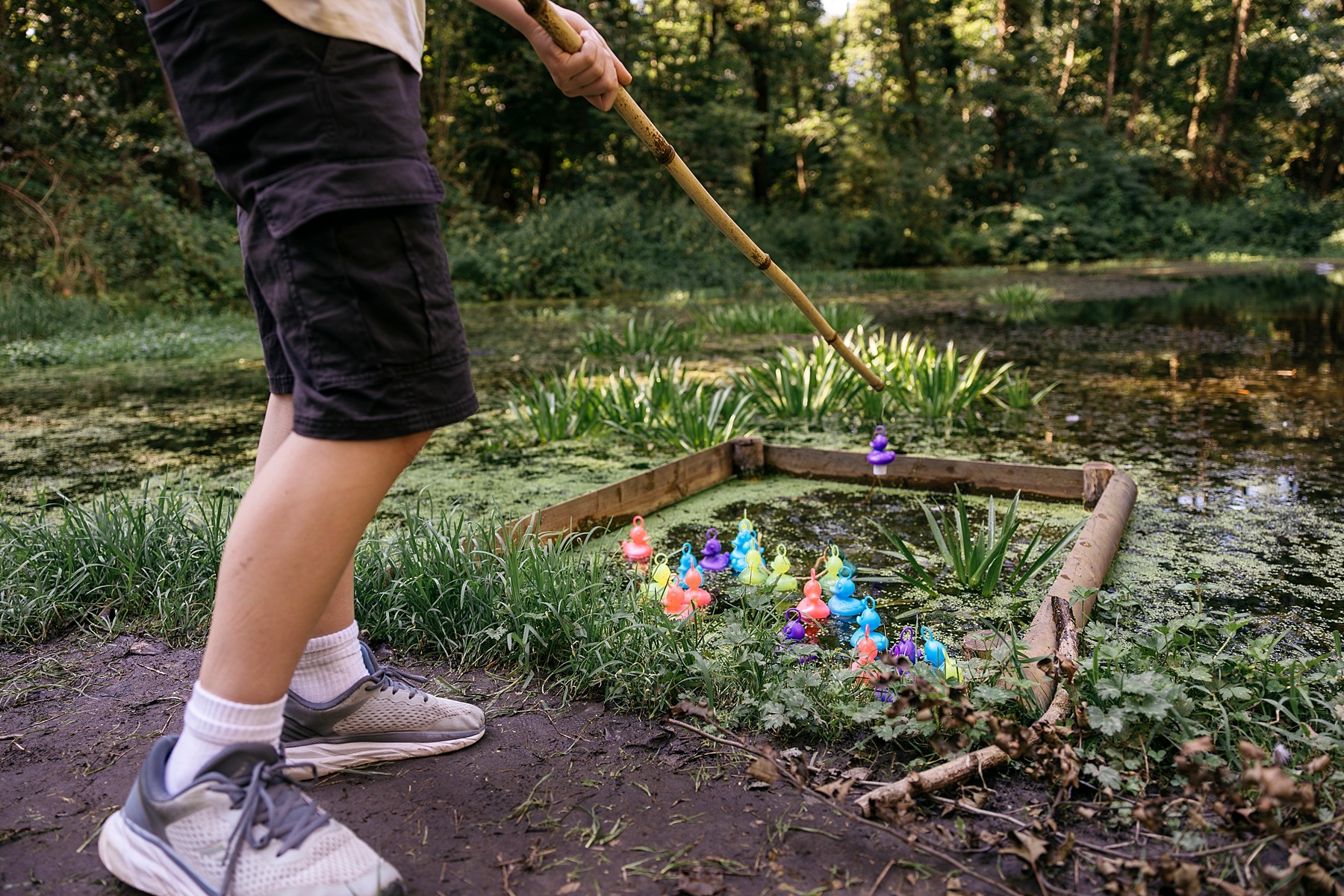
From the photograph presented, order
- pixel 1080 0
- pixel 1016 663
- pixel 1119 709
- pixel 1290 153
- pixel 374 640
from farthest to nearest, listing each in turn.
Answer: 1. pixel 1290 153
2. pixel 1080 0
3. pixel 374 640
4. pixel 1016 663
5. pixel 1119 709

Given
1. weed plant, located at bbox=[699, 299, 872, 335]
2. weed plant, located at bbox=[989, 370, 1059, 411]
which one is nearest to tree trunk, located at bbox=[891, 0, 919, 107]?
weed plant, located at bbox=[699, 299, 872, 335]

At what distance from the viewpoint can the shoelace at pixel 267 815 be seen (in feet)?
3.75

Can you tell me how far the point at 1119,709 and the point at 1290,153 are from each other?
34.4m

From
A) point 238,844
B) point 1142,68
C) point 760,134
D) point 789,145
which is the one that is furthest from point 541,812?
point 1142,68

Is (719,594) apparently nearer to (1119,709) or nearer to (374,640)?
(374,640)

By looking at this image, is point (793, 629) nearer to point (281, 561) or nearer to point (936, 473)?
point (281, 561)

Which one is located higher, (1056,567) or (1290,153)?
(1290,153)

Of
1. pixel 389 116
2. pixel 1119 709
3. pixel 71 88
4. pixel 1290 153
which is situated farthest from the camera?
pixel 1290 153

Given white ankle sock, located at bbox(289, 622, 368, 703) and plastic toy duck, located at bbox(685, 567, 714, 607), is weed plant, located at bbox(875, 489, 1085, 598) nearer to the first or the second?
plastic toy duck, located at bbox(685, 567, 714, 607)

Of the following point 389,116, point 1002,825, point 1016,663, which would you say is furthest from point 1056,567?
point 389,116

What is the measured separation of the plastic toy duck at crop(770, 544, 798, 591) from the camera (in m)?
2.32

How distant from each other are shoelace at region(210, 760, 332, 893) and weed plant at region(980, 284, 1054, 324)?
30.6ft

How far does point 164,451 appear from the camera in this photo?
429 centimetres

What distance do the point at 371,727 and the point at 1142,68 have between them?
92.8ft
